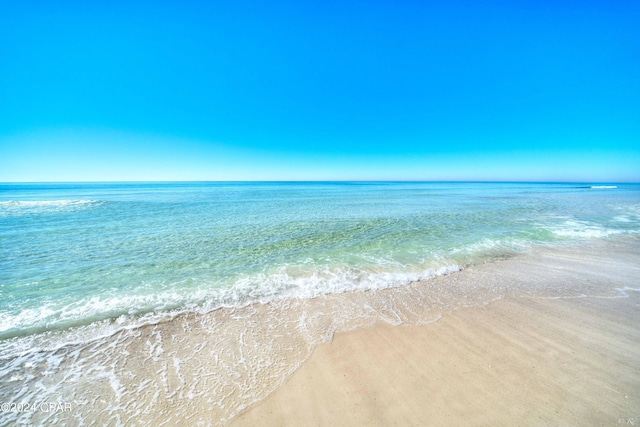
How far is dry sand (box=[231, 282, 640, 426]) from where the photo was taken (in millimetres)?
2947

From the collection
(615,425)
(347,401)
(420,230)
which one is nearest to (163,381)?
(347,401)

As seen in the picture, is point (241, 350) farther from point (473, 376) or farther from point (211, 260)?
point (211, 260)

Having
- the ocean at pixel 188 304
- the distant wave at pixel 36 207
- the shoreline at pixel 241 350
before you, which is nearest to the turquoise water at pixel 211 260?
the ocean at pixel 188 304

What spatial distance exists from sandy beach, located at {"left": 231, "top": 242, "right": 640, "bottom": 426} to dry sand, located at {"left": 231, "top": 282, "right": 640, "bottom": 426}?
0.01m

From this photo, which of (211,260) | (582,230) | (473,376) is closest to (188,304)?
(211,260)

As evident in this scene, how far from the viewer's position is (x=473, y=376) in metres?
3.48

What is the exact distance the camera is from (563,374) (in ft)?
11.3

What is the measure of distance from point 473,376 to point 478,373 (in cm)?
12

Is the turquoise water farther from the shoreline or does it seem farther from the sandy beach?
the sandy beach

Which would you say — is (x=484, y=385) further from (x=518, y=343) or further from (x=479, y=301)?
(x=479, y=301)

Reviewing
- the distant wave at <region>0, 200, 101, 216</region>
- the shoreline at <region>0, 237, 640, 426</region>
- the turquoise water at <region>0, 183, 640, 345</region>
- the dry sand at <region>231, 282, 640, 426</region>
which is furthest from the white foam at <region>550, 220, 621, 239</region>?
the distant wave at <region>0, 200, 101, 216</region>

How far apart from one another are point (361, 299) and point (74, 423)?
5.26 m

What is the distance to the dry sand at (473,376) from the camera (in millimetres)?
2947

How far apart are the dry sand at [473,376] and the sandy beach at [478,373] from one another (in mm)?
13
